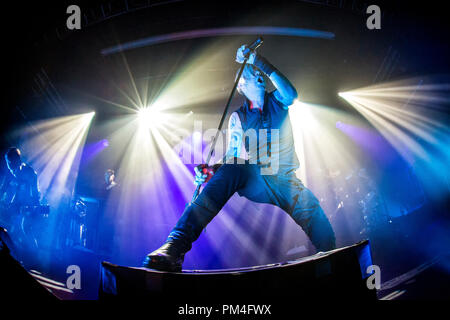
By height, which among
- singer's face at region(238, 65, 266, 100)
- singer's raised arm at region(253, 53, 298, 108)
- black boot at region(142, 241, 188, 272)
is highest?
singer's face at region(238, 65, 266, 100)

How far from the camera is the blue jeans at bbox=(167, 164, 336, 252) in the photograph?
1.54m

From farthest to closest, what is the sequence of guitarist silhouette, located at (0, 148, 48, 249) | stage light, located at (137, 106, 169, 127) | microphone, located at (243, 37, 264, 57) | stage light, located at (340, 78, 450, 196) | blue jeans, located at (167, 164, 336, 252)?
Result: stage light, located at (137, 106, 169, 127) < stage light, located at (340, 78, 450, 196) < guitarist silhouette, located at (0, 148, 48, 249) < microphone, located at (243, 37, 264, 57) < blue jeans, located at (167, 164, 336, 252)

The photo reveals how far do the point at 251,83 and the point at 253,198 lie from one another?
1.31 m

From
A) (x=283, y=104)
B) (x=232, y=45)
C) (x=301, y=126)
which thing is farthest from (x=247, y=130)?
(x=301, y=126)

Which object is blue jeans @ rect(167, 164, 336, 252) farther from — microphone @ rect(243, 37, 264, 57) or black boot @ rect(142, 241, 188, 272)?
microphone @ rect(243, 37, 264, 57)

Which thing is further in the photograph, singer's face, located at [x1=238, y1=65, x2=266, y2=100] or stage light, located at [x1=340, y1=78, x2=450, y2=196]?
stage light, located at [x1=340, y1=78, x2=450, y2=196]

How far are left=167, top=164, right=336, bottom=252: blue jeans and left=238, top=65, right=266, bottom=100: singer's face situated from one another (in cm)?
90

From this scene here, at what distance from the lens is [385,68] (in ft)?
16.3

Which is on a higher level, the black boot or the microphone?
the microphone

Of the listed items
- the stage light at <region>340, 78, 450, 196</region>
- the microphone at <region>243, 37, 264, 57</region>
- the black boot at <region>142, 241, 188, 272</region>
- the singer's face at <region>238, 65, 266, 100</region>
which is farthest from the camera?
the stage light at <region>340, 78, 450, 196</region>

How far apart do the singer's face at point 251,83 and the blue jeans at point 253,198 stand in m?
0.90

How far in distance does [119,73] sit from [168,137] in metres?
2.84

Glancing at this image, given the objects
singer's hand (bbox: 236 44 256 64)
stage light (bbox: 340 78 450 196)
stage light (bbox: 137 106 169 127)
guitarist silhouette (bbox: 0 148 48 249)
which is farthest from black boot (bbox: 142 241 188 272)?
stage light (bbox: 137 106 169 127)
